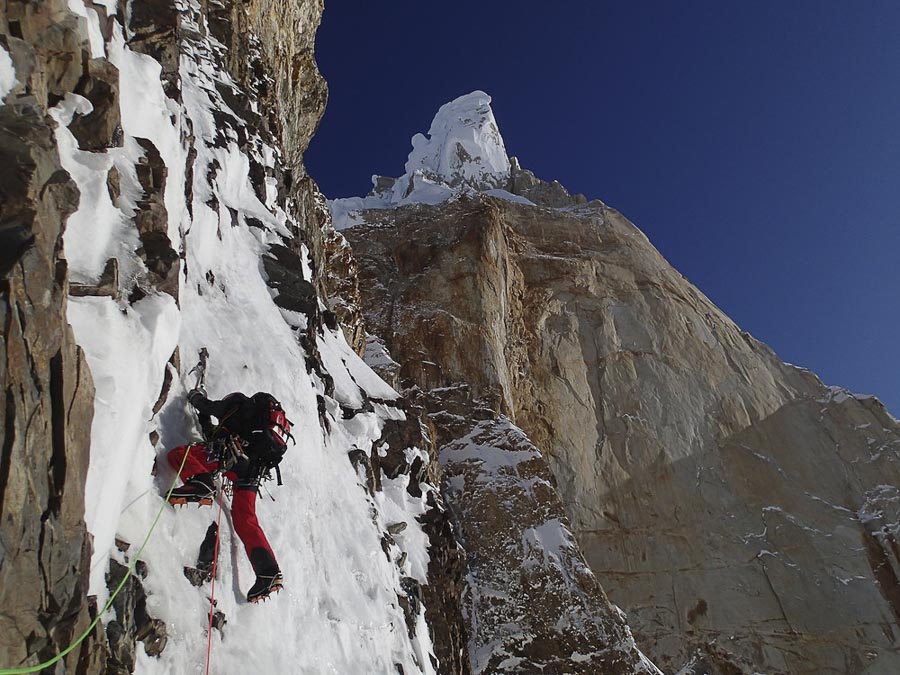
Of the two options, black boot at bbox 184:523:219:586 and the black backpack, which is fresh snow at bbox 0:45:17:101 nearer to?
the black backpack

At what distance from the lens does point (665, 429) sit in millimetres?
32281

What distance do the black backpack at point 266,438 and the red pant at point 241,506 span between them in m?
0.31

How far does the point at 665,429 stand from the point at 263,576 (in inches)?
1141

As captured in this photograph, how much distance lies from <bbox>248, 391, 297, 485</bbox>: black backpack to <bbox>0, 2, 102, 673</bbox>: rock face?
2.13 m

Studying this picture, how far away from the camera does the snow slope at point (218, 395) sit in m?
5.30

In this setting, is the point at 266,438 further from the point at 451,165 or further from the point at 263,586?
the point at 451,165

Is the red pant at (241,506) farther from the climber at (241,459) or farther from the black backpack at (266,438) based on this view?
the black backpack at (266,438)

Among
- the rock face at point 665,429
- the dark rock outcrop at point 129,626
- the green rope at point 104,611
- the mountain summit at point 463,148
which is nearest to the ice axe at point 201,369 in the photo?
the green rope at point 104,611

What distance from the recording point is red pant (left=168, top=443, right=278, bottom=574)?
6069 millimetres

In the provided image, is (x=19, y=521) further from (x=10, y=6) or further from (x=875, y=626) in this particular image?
(x=875, y=626)

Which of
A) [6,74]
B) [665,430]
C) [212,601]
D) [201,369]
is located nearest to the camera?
[6,74]

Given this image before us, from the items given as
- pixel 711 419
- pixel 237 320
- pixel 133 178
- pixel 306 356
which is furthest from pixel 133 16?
pixel 711 419

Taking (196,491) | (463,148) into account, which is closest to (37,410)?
(196,491)

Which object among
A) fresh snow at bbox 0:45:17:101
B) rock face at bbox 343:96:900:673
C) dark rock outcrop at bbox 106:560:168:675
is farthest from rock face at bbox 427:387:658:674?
fresh snow at bbox 0:45:17:101
